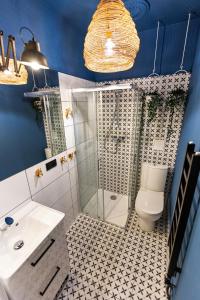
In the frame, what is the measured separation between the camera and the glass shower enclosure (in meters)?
2.20

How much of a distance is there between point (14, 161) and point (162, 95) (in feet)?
6.74

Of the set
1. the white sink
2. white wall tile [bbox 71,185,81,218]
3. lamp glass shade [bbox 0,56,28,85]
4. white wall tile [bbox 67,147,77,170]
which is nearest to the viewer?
the white sink

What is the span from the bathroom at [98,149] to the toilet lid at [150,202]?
1 cm

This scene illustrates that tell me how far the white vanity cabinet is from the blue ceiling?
2192 millimetres

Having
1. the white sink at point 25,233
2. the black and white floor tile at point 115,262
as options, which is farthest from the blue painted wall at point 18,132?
the black and white floor tile at point 115,262

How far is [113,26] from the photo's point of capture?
77 cm

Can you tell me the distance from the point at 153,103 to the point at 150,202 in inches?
55.2

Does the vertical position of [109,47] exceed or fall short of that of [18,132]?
it exceeds it

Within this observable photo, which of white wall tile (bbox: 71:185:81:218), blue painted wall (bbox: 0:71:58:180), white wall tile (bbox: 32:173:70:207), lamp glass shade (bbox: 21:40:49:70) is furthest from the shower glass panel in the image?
white wall tile (bbox: 71:185:81:218)

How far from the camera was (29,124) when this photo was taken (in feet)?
4.92

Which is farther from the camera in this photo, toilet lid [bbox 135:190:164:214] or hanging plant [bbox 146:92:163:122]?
hanging plant [bbox 146:92:163:122]

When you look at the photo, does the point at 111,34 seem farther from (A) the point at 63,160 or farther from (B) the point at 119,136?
(B) the point at 119,136

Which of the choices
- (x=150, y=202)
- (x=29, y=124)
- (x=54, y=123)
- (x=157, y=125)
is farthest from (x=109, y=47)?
(x=150, y=202)

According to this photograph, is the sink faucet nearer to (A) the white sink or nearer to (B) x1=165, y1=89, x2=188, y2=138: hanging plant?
(A) the white sink
